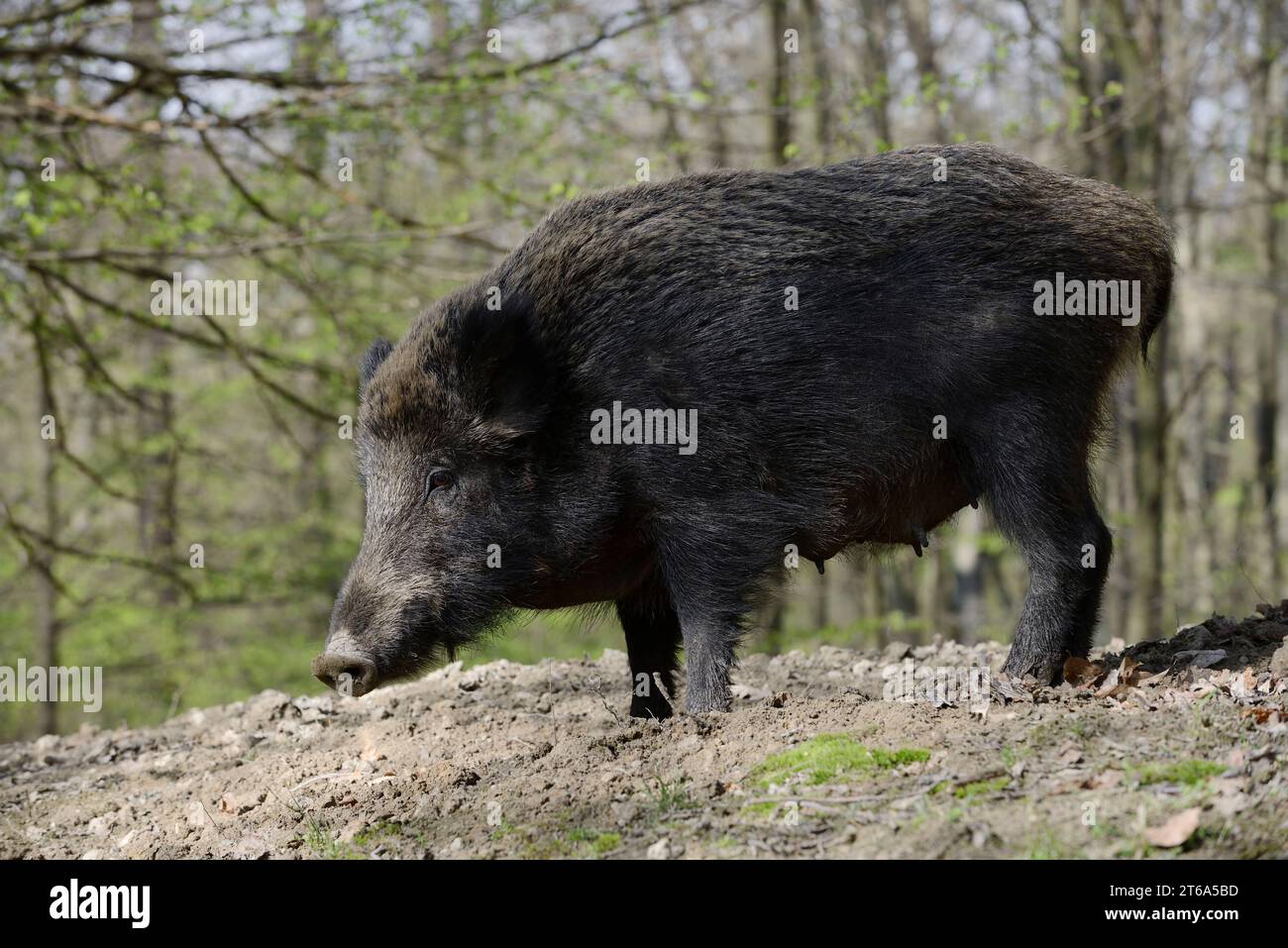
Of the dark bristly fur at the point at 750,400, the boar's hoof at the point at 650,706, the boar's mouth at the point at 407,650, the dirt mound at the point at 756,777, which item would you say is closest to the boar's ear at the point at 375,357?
the dark bristly fur at the point at 750,400

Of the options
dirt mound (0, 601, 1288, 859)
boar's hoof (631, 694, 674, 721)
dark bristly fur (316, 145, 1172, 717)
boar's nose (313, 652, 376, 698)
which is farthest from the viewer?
boar's hoof (631, 694, 674, 721)

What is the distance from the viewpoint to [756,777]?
12.9 ft

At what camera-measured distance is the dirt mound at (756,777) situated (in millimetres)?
3279

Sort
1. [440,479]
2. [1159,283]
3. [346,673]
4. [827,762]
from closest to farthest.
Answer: [827,762], [346,673], [440,479], [1159,283]

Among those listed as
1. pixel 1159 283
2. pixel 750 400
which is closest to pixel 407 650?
pixel 750 400

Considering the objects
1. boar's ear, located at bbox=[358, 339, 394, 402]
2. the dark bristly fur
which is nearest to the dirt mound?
the dark bristly fur

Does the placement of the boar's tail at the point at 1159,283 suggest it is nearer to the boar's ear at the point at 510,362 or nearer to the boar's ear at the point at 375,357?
the boar's ear at the point at 510,362

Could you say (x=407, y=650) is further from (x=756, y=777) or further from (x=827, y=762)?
(x=827, y=762)

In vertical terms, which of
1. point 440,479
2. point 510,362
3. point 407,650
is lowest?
point 407,650

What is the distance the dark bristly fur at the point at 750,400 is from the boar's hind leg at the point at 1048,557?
1cm

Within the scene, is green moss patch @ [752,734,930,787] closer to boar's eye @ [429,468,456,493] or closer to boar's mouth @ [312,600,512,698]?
boar's mouth @ [312,600,512,698]

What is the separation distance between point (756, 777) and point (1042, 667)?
1.65 metres

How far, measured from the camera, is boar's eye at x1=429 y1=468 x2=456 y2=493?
519cm

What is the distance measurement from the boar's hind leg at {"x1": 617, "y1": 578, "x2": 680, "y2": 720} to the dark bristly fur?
0.36 meters
